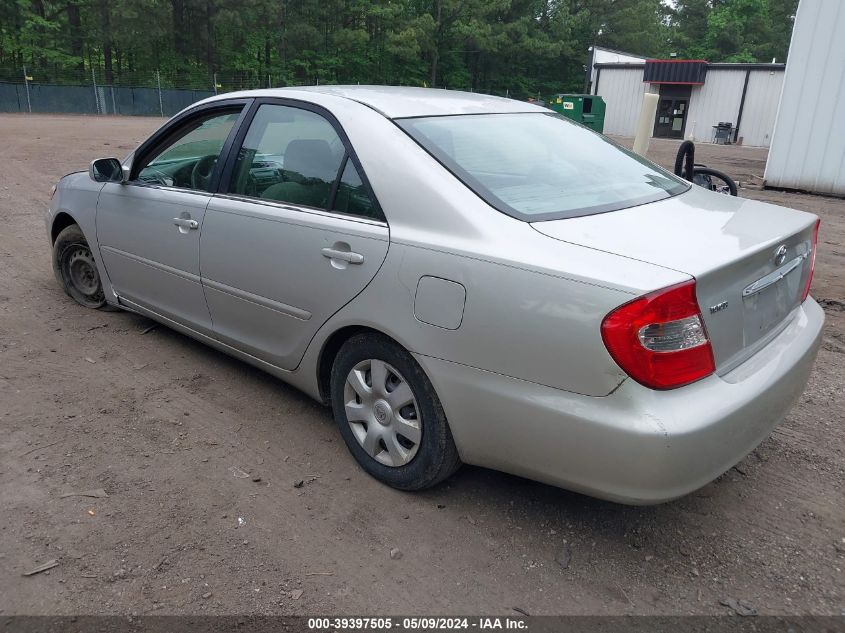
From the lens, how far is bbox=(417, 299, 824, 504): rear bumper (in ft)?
6.99

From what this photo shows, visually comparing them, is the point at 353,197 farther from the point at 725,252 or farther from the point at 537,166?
the point at 725,252

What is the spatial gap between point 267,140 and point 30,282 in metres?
3.37

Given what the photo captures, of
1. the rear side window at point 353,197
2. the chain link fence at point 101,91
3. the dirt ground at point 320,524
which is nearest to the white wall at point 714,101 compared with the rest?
the chain link fence at point 101,91

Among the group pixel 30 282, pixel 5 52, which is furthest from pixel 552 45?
pixel 30 282

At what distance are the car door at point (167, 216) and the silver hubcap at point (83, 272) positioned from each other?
53cm

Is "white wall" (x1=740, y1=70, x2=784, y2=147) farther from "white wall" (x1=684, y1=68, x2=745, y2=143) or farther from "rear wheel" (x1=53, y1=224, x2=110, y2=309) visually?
"rear wheel" (x1=53, y1=224, x2=110, y2=309)

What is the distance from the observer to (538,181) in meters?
2.87

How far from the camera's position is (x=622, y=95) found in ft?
119

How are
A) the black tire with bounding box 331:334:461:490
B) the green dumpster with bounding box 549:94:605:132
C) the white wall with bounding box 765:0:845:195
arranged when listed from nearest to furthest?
the black tire with bounding box 331:334:461:490 → the white wall with bounding box 765:0:845:195 → the green dumpster with bounding box 549:94:605:132

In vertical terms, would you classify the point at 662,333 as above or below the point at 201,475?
above

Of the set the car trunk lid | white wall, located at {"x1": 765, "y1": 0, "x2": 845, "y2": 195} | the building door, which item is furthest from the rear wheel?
the building door

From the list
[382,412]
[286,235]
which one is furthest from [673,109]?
[382,412]

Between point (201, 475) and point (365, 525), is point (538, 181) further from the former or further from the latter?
point (201, 475)

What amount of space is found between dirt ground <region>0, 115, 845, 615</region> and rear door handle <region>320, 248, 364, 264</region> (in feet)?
3.17
